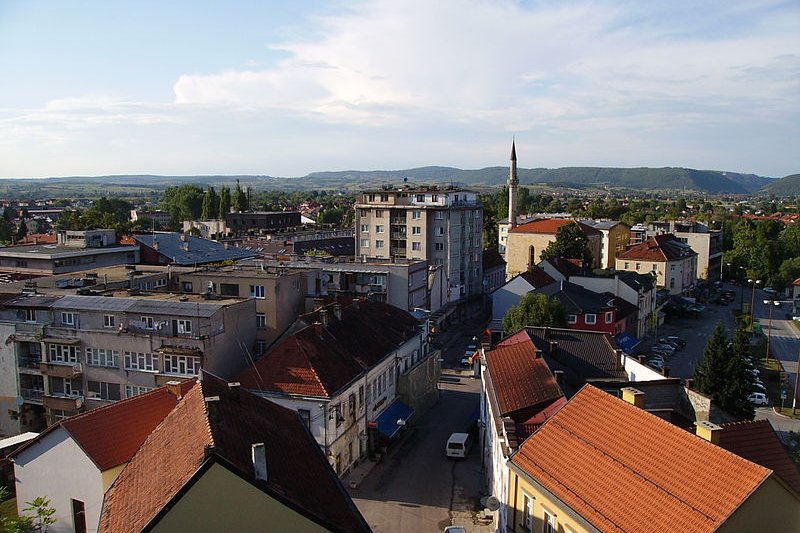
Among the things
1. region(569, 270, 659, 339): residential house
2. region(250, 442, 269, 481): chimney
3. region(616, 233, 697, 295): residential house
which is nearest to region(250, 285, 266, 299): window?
region(250, 442, 269, 481): chimney

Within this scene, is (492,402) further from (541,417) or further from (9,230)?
(9,230)

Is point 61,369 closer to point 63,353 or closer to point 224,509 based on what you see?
point 63,353

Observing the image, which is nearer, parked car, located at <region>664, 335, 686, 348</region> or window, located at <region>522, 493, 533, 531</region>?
window, located at <region>522, 493, 533, 531</region>

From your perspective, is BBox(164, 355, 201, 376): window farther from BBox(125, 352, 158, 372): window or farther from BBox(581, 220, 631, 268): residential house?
BBox(581, 220, 631, 268): residential house

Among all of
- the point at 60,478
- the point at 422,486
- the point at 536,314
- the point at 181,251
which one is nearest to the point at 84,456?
the point at 60,478

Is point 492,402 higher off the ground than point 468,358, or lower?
higher

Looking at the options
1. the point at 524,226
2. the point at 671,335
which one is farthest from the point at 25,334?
the point at 524,226

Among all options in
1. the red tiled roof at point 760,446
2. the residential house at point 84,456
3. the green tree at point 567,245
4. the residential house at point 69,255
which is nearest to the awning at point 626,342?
the green tree at point 567,245
